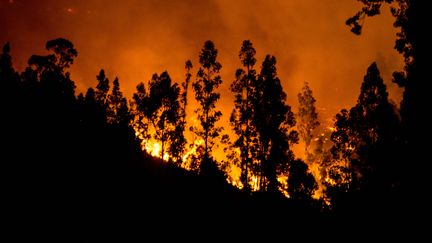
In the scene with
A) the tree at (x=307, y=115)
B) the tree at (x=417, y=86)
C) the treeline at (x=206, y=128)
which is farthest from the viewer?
the tree at (x=307, y=115)

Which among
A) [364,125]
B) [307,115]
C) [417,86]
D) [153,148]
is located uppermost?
[307,115]

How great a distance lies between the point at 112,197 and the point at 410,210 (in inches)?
811

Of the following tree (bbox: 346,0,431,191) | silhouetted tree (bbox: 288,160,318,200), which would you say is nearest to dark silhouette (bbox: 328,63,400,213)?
silhouetted tree (bbox: 288,160,318,200)

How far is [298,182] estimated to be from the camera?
139 feet

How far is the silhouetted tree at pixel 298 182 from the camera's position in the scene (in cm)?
4200

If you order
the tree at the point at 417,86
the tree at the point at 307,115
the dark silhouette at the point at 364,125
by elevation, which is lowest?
the tree at the point at 417,86

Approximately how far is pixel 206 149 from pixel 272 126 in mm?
8764

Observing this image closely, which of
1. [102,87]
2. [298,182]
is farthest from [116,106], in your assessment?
[298,182]

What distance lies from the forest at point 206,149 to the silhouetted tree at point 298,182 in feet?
0.38

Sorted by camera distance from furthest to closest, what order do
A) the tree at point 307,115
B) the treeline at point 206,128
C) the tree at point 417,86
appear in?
the tree at point 307,115 → the treeline at point 206,128 → the tree at point 417,86

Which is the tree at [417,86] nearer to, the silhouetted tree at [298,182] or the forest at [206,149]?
the forest at [206,149]

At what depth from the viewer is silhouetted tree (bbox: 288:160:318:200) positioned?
42000 millimetres

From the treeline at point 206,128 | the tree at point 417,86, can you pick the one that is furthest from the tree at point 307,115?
the tree at point 417,86

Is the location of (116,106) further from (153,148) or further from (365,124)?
(365,124)
